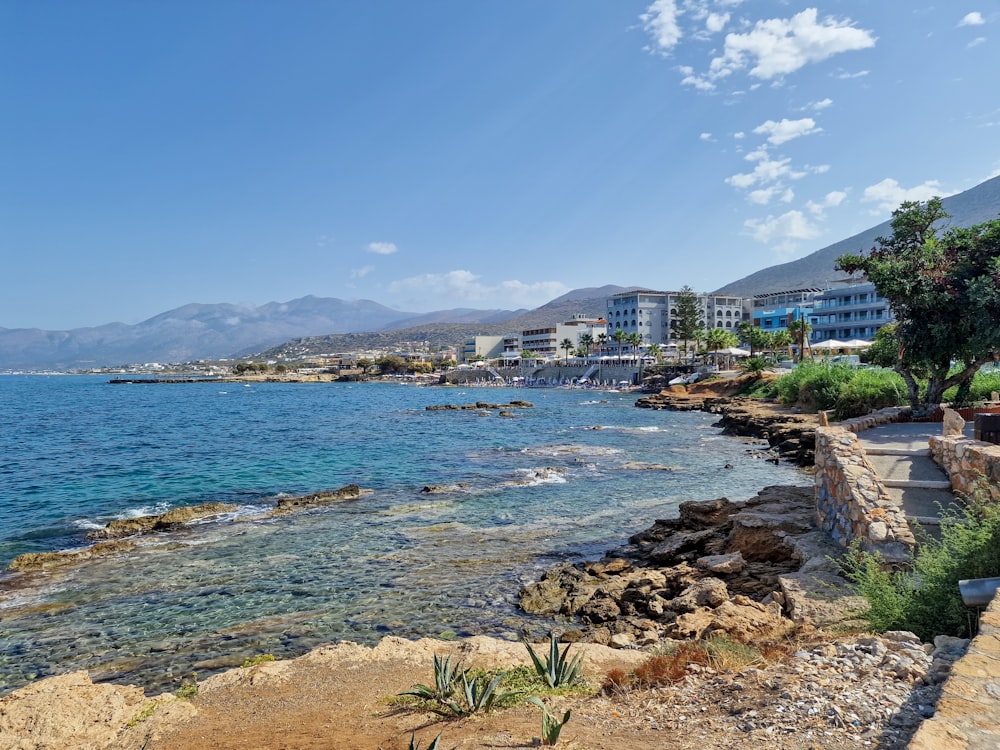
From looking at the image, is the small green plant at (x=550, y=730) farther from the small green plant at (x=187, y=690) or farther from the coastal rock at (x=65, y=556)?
the coastal rock at (x=65, y=556)

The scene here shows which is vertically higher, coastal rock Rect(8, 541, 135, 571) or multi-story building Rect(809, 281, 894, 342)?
multi-story building Rect(809, 281, 894, 342)

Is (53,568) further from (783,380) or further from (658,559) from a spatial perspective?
(783,380)

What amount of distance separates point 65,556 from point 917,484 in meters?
19.7

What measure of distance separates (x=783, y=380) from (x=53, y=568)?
1846 inches

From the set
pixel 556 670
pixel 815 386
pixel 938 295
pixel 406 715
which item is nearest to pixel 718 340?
pixel 815 386

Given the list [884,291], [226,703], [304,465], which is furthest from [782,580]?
[304,465]

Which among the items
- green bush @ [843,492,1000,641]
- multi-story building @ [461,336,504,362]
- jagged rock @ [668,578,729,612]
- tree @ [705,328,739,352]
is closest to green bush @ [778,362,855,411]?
jagged rock @ [668,578,729,612]

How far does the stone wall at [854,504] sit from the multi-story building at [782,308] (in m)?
79.1

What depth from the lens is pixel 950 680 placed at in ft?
14.1

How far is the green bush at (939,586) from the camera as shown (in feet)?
20.6

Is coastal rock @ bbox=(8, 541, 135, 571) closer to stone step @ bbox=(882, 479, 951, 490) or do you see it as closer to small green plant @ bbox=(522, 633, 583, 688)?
small green plant @ bbox=(522, 633, 583, 688)

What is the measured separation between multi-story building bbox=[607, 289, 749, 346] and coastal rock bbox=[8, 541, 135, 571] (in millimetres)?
122402

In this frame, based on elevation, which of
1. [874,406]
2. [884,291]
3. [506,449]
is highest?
[884,291]

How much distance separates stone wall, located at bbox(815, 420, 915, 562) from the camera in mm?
9195
